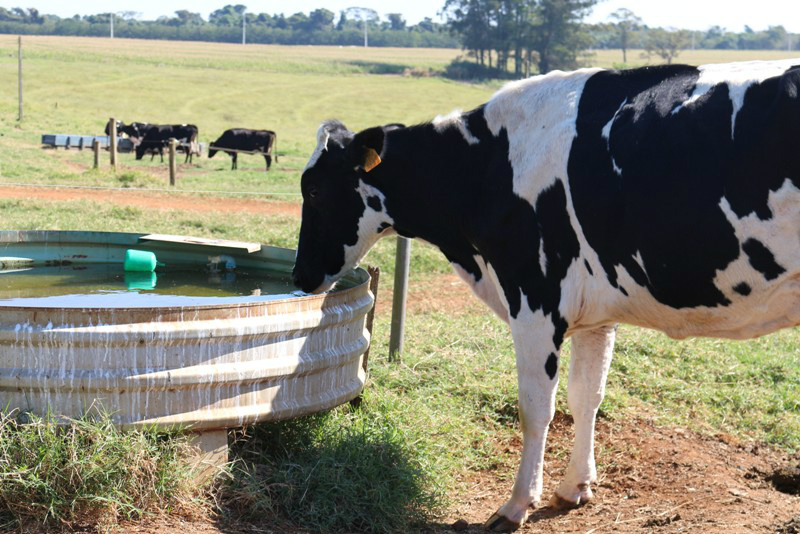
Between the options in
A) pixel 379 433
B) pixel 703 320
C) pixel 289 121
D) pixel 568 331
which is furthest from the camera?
pixel 289 121

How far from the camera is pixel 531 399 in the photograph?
5.00 meters

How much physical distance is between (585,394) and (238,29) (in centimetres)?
14855

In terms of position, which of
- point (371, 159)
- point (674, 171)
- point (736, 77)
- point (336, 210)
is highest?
point (736, 77)

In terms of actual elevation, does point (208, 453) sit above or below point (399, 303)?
below

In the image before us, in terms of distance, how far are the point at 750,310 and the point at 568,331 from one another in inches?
37.0

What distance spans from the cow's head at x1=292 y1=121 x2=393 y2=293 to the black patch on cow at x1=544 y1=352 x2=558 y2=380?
1.29 m

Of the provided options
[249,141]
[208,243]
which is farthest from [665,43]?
[208,243]

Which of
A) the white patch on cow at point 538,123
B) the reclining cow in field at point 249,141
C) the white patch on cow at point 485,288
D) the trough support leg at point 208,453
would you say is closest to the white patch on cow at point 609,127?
the white patch on cow at point 538,123

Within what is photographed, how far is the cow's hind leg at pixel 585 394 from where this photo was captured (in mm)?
5332

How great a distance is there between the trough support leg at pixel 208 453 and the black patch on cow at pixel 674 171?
2065 millimetres

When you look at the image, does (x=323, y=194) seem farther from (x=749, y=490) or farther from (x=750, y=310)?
(x=749, y=490)

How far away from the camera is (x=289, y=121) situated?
175 feet

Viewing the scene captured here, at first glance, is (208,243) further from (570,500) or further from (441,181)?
(570,500)

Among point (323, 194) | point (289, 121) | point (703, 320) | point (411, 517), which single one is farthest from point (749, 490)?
point (289, 121)
